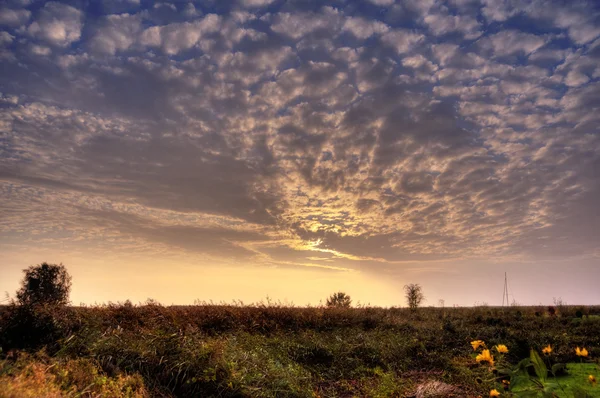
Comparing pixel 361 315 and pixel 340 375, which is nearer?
pixel 340 375

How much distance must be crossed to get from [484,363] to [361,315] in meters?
11.4

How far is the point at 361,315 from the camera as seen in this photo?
14547mm

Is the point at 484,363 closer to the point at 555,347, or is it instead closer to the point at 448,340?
the point at 555,347

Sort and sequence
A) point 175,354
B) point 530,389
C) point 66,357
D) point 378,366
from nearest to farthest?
point 530,389 < point 66,357 < point 175,354 < point 378,366

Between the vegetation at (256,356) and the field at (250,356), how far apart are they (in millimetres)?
24

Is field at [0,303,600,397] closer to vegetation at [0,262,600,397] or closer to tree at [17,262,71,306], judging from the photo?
vegetation at [0,262,600,397]

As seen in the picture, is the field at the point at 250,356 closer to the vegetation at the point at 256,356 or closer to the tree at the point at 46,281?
the vegetation at the point at 256,356

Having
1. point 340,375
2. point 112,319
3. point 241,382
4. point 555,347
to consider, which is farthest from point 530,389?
point 112,319

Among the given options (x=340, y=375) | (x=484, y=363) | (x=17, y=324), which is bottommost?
(x=340, y=375)

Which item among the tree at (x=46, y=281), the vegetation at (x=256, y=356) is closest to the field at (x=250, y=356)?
the vegetation at (x=256, y=356)

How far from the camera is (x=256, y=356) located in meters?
8.36

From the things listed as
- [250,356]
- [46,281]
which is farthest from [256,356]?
[46,281]

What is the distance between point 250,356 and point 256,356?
167mm

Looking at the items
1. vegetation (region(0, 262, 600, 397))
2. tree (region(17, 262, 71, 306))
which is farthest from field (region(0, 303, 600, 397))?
tree (region(17, 262, 71, 306))
